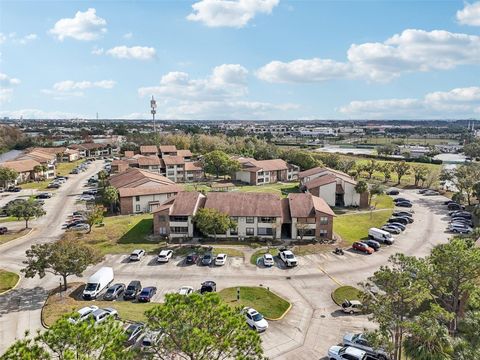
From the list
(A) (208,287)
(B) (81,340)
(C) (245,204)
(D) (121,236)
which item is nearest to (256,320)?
(A) (208,287)

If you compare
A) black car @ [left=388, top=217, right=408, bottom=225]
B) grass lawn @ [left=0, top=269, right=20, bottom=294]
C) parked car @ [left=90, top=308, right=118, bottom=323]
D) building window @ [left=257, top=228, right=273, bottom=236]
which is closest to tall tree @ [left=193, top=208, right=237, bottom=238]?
building window @ [left=257, top=228, right=273, bottom=236]

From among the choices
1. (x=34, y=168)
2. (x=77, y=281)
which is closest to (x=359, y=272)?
(x=77, y=281)

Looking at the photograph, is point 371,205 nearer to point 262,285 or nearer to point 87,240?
point 262,285

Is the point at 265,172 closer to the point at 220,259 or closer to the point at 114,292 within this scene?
the point at 220,259

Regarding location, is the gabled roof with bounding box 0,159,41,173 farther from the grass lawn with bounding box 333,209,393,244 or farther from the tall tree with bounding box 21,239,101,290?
the grass lawn with bounding box 333,209,393,244

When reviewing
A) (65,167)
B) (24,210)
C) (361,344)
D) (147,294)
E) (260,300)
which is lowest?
(260,300)

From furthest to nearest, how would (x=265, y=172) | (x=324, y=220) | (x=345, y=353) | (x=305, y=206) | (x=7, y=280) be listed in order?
(x=265, y=172), (x=305, y=206), (x=324, y=220), (x=7, y=280), (x=345, y=353)

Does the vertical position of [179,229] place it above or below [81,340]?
below
